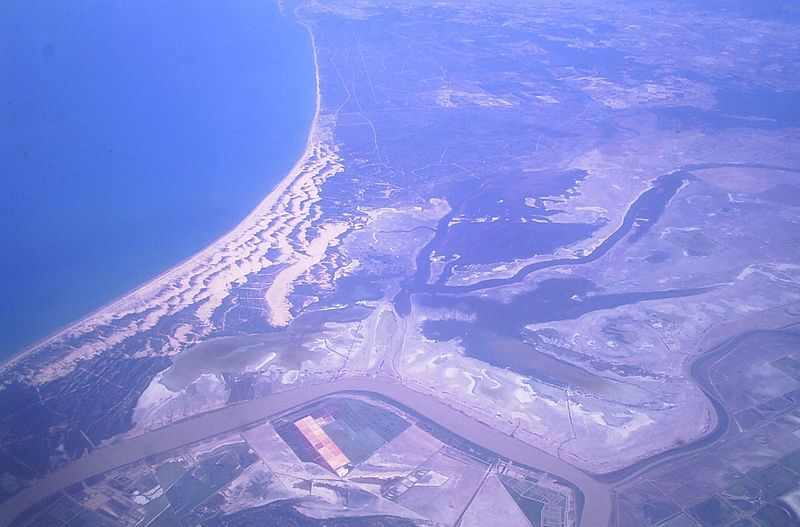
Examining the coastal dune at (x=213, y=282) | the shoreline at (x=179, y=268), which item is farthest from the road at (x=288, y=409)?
the shoreline at (x=179, y=268)

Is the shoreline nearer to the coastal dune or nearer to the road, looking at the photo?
the coastal dune

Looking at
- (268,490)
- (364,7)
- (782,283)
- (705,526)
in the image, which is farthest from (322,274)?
(364,7)

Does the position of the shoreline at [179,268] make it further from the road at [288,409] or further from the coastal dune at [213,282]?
the road at [288,409]

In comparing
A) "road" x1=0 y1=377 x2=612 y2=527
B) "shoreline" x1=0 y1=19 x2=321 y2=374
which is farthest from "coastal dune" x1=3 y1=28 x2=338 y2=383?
"road" x1=0 y1=377 x2=612 y2=527

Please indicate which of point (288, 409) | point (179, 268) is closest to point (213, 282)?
point (179, 268)

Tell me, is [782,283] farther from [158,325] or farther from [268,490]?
[158,325]

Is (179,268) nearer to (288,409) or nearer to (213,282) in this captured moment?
(213,282)

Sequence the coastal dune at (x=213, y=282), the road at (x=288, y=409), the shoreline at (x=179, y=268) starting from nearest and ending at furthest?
the road at (x=288, y=409) → the shoreline at (x=179, y=268) → the coastal dune at (x=213, y=282)
